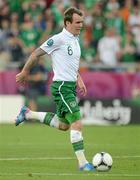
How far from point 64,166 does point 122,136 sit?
7.54m

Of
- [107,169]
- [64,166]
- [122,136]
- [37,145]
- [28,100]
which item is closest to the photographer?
[107,169]

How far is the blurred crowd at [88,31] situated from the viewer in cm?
2684

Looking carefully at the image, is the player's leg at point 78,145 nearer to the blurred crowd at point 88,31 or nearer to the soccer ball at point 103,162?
the soccer ball at point 103,162

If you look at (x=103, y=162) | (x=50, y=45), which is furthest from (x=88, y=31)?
(x=103, y=162)

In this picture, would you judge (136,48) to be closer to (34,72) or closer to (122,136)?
(34,72)

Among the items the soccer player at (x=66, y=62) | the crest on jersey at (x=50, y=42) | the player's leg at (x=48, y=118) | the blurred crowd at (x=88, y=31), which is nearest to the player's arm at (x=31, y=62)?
the soccer player at (x=66, y=62)

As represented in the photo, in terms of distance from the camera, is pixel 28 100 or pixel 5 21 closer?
pixel 28 100

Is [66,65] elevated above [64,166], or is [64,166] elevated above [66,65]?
[66,65]

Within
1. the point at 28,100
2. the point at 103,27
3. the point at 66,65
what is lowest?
the point at 28,100

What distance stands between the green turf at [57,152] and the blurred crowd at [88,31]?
310 cm

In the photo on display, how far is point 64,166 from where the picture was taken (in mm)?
13555

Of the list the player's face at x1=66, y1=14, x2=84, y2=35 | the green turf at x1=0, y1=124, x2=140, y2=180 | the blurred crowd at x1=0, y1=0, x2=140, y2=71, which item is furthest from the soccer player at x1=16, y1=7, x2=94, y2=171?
the blurred crowd at x1=0, y1=0, x2=140, y2=71

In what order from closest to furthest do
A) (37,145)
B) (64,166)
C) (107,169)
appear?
(107,169) < (64,166) < (37,145)

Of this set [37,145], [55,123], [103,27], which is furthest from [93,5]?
[55,123]
